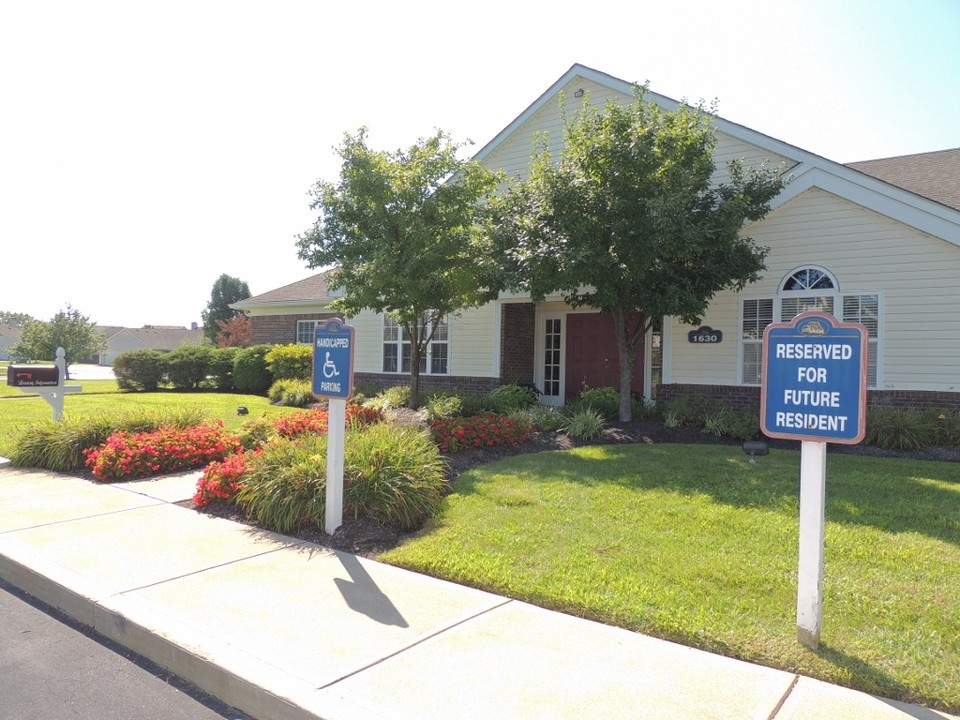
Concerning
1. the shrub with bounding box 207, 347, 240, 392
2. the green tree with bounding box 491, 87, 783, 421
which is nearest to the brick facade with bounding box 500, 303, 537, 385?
the green tree with bounding box 491, 87, 783, 421

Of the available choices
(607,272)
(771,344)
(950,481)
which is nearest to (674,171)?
(607,272)

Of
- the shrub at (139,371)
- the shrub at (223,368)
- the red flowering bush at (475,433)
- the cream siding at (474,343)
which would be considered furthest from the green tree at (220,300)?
the red flowering bush at (475,433)

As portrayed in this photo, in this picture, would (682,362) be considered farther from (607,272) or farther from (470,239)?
(470,239)

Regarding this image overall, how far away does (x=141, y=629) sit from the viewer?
404cm

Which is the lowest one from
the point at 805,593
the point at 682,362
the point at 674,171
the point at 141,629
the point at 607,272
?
the point at 141,629

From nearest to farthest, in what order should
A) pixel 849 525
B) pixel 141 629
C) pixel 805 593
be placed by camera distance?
1. pixel 805 593
2. pixel 141 629
3. pixel 849 525

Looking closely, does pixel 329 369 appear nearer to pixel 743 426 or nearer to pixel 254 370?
pixel 743 426

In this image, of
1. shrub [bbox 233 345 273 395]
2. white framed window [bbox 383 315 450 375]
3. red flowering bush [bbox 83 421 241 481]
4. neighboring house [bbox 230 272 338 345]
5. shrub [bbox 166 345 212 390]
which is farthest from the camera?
shrub [bbox 166 345 212 390]

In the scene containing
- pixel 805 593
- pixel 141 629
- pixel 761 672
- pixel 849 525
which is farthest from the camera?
pixel 849 525

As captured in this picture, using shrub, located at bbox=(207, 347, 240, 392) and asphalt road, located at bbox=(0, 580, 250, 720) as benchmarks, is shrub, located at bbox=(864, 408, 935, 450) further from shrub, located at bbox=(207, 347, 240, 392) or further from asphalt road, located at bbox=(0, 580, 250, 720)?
shrub, located at bbox=(207, 347, 240, 392)

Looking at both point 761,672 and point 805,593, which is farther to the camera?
point 805,593

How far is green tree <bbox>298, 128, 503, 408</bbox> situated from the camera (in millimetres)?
11164

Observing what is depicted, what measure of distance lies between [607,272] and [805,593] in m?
7.37

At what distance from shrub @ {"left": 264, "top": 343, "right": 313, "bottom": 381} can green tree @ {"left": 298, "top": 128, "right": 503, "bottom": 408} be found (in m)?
7.11
